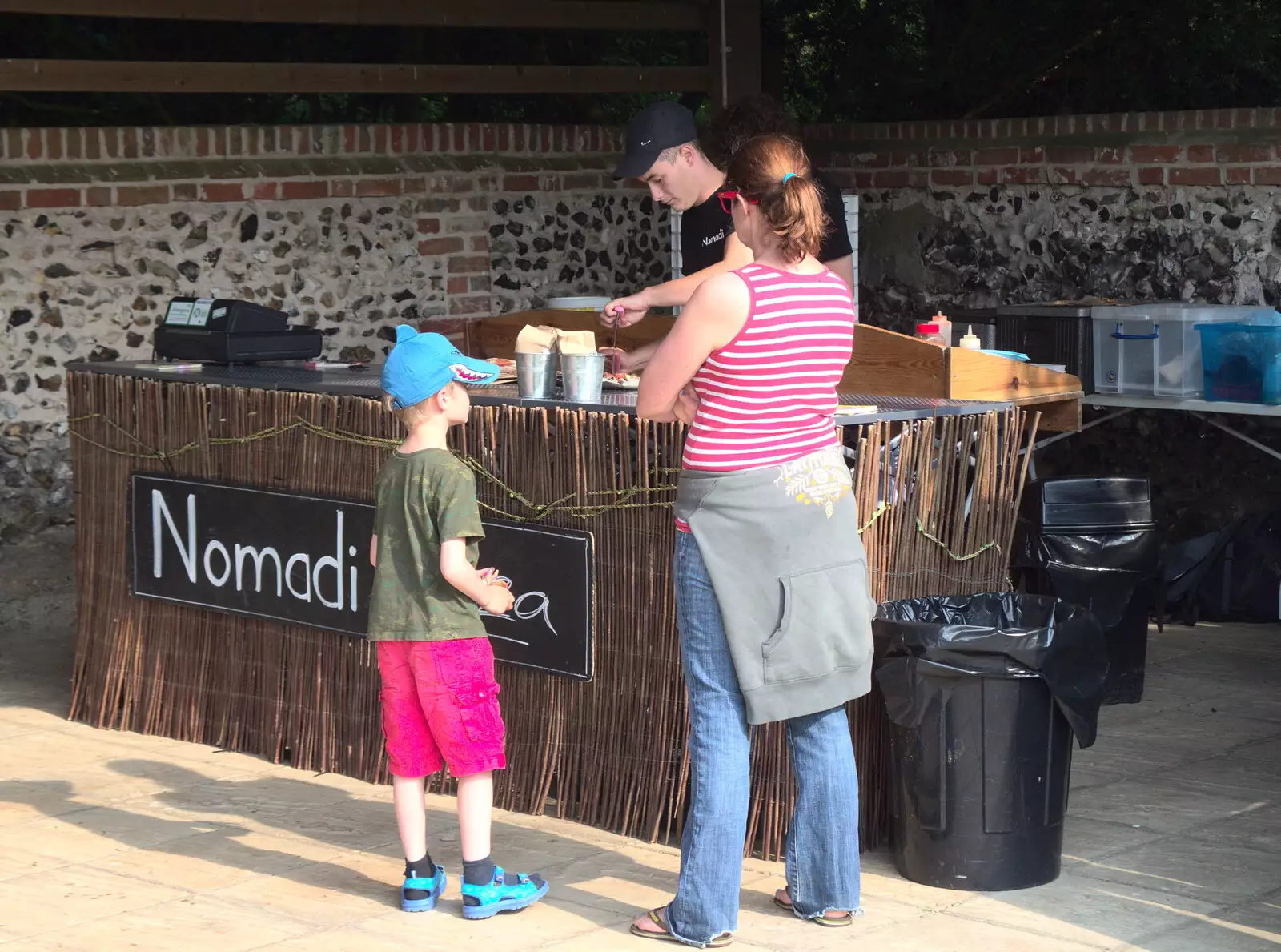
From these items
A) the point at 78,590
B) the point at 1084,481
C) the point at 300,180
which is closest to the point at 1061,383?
the point at 1084,481

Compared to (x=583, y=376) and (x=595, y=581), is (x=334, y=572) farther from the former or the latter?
(x=583, y=376)

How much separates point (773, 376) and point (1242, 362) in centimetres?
364

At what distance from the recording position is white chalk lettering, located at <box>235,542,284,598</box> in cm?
545

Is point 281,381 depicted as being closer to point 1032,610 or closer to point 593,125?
point 1032,610

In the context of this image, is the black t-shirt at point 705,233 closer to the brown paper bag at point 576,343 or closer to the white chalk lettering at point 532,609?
the brown paper bag at point 576,343

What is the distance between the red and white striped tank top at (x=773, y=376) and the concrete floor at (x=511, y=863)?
3.61 feet

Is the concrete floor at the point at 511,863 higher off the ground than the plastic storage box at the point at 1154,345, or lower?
lower

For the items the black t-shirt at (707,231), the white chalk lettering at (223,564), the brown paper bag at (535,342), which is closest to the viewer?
the brown paper bag at (535,342)

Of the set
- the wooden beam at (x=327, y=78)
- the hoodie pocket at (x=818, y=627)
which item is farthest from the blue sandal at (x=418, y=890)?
the wooden beam at (x=327, y=78)

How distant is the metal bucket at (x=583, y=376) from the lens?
4.75m

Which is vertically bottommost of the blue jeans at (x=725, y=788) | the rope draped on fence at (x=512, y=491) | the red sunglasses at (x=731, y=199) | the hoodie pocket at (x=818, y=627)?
the blue jeans at (x=725, y=788)

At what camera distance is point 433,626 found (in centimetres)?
411

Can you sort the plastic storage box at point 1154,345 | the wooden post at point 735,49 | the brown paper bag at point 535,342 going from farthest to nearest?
the wooden post at point 735,49 < the plastic storage box at point 1154,345 < the brown paper bag at point 535,342

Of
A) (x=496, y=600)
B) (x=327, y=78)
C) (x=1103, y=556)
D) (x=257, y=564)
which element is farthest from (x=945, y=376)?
(x=327, y=78)
